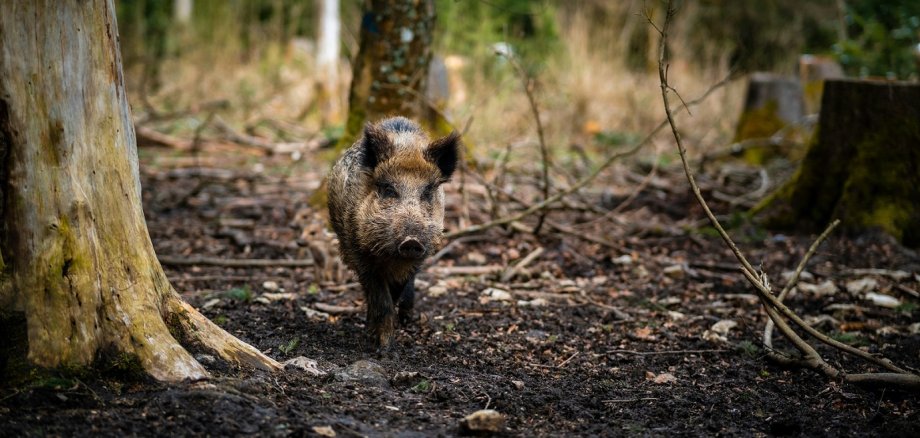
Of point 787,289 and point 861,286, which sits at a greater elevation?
point 787,289

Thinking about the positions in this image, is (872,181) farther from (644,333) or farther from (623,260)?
(644,333)

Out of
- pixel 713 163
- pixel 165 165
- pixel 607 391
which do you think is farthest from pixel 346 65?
pixel 607 391

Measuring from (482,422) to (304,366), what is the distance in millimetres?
1078

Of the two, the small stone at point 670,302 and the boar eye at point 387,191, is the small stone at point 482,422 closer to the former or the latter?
the boar eye at point 387,191

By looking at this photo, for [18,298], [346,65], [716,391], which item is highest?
[346,65]

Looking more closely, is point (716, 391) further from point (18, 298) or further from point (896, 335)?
point (18, 298)

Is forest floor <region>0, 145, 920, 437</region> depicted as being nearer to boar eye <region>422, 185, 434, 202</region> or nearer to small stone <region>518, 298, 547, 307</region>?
small stone <region>518, 298, 547, 307</region>

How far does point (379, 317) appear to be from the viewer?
16.0 feet

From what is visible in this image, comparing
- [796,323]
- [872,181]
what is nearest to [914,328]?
[796,323]

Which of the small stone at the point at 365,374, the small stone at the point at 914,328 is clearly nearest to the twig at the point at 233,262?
the small stone at the point at 365,374

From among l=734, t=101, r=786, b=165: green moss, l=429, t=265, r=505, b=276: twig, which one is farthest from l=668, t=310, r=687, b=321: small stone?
l=734, t=101, r=786, b=165: green moss

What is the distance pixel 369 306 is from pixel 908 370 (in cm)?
296

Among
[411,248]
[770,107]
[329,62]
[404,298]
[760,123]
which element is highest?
[329,62]

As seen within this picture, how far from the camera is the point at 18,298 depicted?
3145mm
